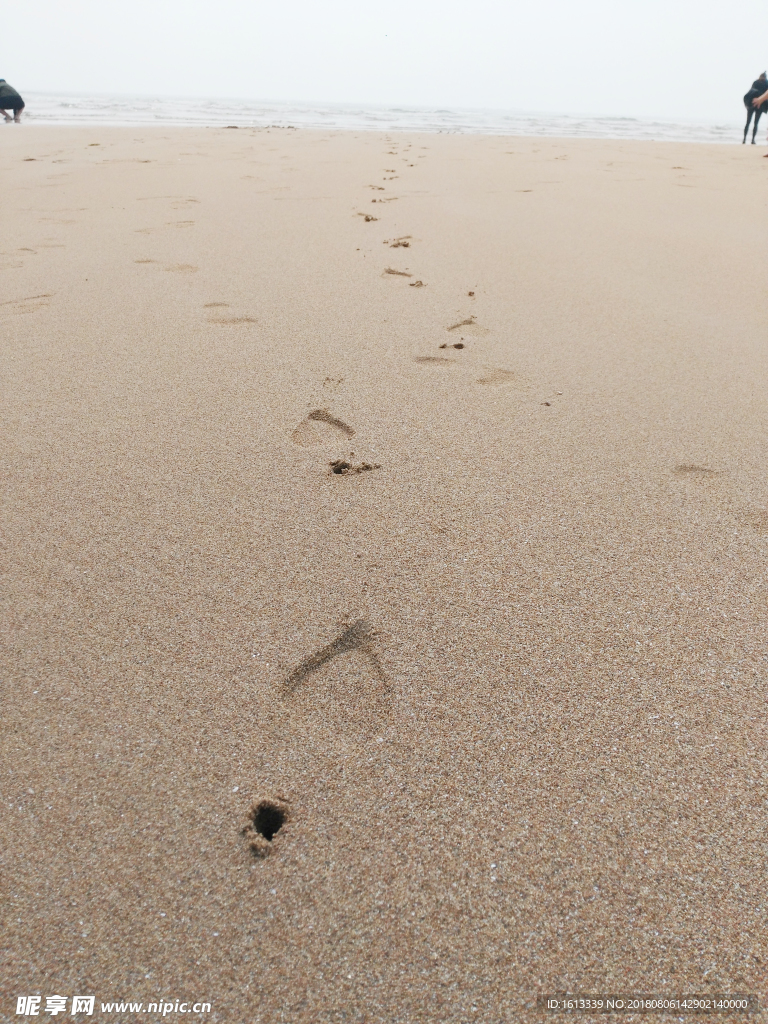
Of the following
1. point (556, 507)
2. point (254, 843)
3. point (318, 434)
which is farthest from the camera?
point (318, 434)

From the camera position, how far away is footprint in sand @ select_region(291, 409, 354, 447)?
54.6 inches

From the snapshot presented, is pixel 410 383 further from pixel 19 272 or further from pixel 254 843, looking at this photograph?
pixel 19 272

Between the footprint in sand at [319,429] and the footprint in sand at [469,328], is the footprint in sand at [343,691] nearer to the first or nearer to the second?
the footprint in sand at [319,429]

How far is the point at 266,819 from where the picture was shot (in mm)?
726

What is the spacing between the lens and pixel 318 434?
1405 mm

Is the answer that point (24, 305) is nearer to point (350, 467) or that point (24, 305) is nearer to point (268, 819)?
point (350, 467)

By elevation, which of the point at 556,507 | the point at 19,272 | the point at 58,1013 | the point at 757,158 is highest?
the point at 757,158

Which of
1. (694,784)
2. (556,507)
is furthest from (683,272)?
(694,784)

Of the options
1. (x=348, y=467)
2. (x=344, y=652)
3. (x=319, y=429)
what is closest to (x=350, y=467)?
(x=348, y=467)

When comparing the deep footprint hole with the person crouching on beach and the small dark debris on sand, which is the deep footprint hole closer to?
the small dark debris on sand

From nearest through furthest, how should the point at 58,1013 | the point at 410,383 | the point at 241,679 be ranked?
the point at 58,1013
the point at 241,679
the point at 410,383

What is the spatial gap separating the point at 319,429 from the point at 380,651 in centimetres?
64

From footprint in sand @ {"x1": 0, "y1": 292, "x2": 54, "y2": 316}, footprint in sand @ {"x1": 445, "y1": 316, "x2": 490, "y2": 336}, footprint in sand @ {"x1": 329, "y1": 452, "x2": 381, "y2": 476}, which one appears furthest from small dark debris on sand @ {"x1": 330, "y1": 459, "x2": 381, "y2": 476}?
footprint in sand @ {"x1": 0, "y1": 292, "x2": 54, "y2": 316}

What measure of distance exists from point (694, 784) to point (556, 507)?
54 cm
